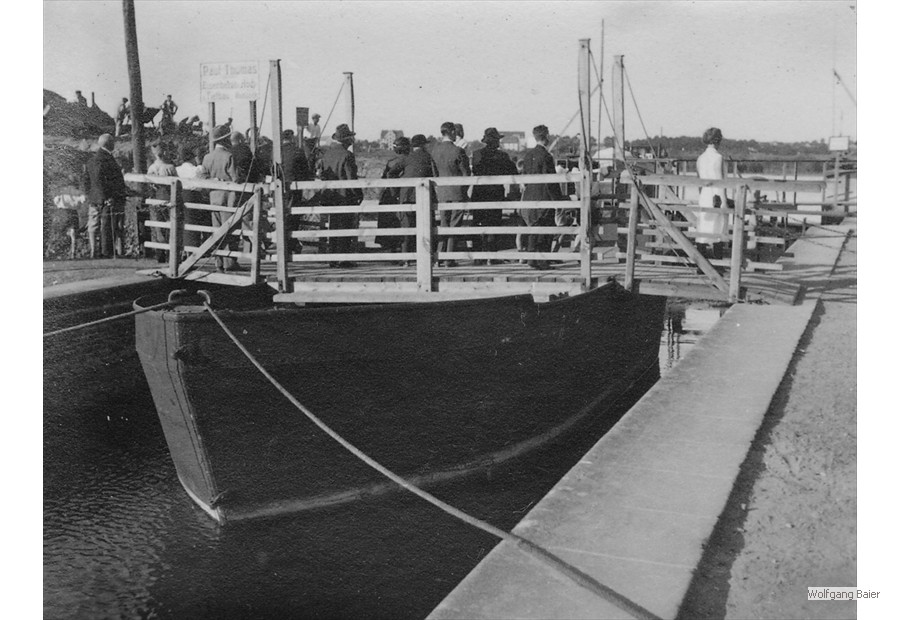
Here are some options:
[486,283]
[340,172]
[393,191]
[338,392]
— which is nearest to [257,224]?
[340,172]

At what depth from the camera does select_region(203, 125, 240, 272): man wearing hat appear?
11.3 m

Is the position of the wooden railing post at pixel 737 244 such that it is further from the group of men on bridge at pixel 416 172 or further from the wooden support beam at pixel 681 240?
the group of men on bridge at pixel 416 172

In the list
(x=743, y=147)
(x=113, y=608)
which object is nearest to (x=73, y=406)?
(x=113, y=608)

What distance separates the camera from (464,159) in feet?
36.6

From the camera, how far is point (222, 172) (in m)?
11.4

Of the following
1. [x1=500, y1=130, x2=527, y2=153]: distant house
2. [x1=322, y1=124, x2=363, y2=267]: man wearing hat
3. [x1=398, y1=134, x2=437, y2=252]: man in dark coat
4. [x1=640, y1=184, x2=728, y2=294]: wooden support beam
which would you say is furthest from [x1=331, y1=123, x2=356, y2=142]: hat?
[x1=500, y1=130, x2=527, y2=153]: distant house

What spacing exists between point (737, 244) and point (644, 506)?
6.08 m

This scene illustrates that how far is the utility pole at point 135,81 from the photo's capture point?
12523mm

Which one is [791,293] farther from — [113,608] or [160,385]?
[113,608]

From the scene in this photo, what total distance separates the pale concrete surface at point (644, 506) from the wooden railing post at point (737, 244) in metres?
2.76

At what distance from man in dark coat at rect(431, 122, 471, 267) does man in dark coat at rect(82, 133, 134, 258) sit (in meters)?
4.69

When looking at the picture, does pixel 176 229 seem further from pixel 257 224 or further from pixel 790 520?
pixel 790 520

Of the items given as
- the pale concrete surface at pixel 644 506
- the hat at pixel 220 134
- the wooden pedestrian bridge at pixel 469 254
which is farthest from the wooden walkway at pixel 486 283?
the pale concrete surface at pixel 644 506
